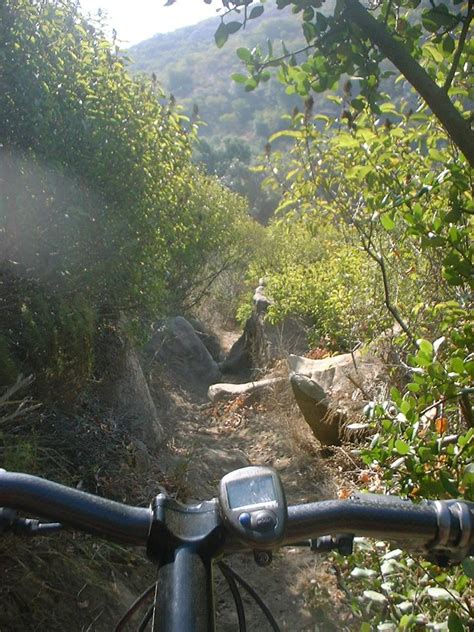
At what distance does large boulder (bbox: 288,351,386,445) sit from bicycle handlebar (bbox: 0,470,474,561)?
16.3 ft

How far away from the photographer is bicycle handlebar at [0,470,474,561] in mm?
1140

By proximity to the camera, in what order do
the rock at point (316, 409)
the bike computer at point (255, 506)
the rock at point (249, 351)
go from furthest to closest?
the rock at point (249, 351), the rock at point (316, 409), the bike computer at point (255, 506)

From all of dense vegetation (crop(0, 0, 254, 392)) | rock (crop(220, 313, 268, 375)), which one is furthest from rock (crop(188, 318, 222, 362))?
dense vegetation (crop(0, 0, 254, 392))

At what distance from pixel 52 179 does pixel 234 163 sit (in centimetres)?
3488

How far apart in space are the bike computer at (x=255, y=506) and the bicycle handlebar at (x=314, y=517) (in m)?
0.10

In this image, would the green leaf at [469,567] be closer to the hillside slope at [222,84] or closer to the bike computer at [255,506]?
the bike computer at [255,506]

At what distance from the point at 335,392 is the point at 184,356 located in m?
5.23

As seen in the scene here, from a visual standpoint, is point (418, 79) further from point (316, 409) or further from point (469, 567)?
point (316, 409)

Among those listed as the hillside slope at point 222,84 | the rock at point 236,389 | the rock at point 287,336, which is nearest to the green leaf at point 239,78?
the rock at point 236,389

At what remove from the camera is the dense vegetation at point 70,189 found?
5.14m

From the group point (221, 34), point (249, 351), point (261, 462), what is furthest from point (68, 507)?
point (249, 351)

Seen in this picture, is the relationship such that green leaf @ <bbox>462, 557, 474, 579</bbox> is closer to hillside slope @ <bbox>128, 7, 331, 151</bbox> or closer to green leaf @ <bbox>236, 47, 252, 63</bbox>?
green leaf @ <bbox>236, 47, 252, 63</bbox>

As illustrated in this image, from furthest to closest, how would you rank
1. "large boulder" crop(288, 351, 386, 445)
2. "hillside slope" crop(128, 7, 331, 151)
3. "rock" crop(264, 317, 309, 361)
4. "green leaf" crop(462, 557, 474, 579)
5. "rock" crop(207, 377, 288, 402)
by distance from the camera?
"hillside slope" crop(128, 7, 331, 151), "rock" crop(264, 317, 309, 361), "rock" crop(207, 377, 288, 402), "large boulder" crop(288, 351, 386, 445), "green leaf" crop(462, 557, 474, 579)

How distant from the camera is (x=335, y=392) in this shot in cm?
681
